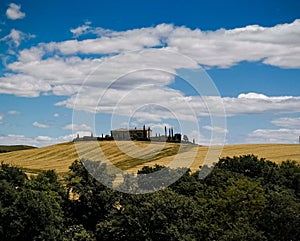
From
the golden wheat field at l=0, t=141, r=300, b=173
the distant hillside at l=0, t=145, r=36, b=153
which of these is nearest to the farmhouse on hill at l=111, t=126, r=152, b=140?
the golden wheat field at l=0, t=141, r=300, b=173

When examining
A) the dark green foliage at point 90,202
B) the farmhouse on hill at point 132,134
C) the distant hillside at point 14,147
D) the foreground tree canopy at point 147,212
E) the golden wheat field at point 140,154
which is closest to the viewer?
the foreground tree canopy at point 147,212

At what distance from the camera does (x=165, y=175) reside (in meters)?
69.7

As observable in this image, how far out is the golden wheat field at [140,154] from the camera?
10875 cm

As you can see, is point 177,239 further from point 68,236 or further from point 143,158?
point 143,158

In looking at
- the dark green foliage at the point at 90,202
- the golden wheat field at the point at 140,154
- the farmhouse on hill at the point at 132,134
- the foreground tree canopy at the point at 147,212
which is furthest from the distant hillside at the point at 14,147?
the dark green foliage at the point at 90,202

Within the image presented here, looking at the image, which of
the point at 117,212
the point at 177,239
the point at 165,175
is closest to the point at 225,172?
the point at 165,175

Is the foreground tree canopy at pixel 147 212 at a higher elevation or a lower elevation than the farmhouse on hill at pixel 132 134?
lower

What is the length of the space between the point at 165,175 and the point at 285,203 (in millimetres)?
25234

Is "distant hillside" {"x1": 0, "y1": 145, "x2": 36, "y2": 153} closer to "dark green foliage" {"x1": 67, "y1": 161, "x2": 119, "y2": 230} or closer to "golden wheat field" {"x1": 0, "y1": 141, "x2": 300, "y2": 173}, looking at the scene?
"golden wheat field" {"x1": 0, "y1": 141, "x2": 300, "y2": 173}

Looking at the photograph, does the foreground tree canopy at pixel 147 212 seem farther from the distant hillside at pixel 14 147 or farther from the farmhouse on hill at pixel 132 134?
the distant hillside at pixel 14 147

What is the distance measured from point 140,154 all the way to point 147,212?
7891 cm

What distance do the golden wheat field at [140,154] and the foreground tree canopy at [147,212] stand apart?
35.2m

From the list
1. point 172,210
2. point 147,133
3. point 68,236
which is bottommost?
point 68,236

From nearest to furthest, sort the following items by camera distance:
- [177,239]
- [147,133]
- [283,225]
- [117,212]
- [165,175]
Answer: [283,225]
[177,239]
[117,212]
[165,175]
[147,133]
